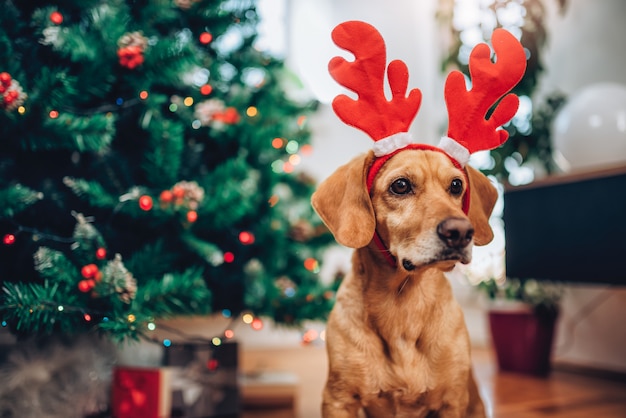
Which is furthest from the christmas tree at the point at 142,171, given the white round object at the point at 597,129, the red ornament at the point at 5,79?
the white round object at the point at 597,129

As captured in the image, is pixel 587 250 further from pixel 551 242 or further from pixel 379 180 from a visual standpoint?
pixel 379 180

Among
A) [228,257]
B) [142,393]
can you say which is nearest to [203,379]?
[142,393]

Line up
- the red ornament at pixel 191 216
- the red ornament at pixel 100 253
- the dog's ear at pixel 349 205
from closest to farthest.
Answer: the dog's ear at pixel 349 205
the red ornament at pixel 100 253
the red ornament at pixel 191 216

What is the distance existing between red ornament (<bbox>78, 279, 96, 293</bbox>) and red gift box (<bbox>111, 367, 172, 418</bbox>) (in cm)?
35

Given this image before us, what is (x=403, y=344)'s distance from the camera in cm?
92

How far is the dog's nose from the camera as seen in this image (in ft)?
2.62

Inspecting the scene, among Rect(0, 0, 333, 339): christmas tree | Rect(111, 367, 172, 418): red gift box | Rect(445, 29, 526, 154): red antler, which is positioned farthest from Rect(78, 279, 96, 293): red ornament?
Rect(445, 29, 526, 154): red antler

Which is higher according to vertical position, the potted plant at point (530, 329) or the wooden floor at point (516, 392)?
the potted plant at point (530, 329)

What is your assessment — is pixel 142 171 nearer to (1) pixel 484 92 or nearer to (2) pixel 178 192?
(2) pixel 178 192

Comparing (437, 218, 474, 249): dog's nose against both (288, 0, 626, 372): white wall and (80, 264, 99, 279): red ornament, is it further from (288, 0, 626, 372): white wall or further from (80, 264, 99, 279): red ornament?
(288, 0, 626, 372): white wall

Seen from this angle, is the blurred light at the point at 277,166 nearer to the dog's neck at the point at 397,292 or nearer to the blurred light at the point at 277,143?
the blurred light at the point at 277,143

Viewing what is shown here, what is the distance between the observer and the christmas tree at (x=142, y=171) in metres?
1.17

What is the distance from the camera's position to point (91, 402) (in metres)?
1.42

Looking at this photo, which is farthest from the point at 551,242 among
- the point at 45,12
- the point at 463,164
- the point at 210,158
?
the point at 45,12
